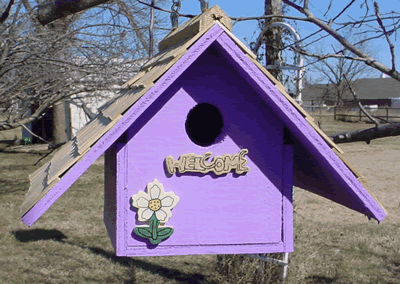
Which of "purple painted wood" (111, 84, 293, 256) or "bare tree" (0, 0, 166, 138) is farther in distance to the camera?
"bare tree" (0, 0, 166, 138)

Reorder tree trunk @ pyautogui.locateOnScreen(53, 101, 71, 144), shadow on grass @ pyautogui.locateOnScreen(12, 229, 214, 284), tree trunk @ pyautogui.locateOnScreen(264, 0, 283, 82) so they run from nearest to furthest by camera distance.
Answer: tree trunk @ pyautogui.locateOnScreen(264, 0, 283, 82)
shadow on grass @ pyautogui.locateOnScreen(12, 229, 214, 284)
tree trunk @ pyautogui.locateOnScreen(53, 101, 71, 144)

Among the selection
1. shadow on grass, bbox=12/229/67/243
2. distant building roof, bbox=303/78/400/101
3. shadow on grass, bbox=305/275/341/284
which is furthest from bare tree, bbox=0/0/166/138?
distant building roof, bbox=303/78/400/101

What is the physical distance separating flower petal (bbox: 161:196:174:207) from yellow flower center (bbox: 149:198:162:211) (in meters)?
0.02

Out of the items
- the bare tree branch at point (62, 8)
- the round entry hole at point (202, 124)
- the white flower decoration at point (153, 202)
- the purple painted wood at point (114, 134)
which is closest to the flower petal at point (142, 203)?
the white flower decoration at point (153, 202)

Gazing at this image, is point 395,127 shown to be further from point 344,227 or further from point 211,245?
point 344,227

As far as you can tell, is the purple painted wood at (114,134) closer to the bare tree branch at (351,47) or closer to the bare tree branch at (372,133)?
the bare tree branch at (372,133)

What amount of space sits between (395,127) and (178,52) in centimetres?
173

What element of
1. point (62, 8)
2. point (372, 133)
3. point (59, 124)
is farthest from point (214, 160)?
point (59, 124)

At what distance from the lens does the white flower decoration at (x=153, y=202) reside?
225cm

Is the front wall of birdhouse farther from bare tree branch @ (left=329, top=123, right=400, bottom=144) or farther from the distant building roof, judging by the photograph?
the distant building roof

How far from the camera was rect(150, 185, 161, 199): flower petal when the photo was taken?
2.25 meters

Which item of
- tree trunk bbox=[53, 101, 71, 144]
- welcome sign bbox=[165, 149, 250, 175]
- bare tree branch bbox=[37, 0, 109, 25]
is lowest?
tree trunk bbox=[53, 101, 71, 144]

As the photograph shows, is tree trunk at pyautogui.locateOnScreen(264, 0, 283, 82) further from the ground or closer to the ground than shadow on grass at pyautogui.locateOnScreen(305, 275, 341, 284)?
further from the ground

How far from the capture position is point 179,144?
2.32 meters
